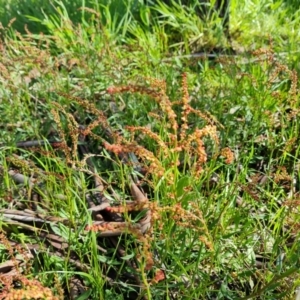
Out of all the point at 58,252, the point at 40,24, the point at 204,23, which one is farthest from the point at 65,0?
the point at 58,252

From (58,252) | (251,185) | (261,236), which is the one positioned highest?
(251,185)

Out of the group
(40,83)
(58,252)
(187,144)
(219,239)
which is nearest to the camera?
(187,144)

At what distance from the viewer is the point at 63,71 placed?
2756mm

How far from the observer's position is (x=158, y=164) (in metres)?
1.39

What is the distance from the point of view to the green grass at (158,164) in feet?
5.03

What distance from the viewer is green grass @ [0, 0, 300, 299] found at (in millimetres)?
1533

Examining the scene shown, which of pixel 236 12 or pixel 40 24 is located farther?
pixel 40 24

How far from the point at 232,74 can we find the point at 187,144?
1.05 meters

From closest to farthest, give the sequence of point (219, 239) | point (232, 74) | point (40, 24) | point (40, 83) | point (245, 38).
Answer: point (219, 239) < point (232, 74) < point (40, 83) < point (245, 38) < point (40, 24)

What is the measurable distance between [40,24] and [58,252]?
2.16 meters

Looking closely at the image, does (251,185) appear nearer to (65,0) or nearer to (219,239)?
(219,239)

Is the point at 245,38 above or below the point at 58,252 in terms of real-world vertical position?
above

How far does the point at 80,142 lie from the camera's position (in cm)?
222

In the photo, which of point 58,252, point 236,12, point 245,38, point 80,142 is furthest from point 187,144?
point 236,12
